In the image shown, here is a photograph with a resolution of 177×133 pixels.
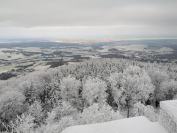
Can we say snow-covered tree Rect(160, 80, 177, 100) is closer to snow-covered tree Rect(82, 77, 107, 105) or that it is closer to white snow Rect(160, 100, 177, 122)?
snow-covered tree Rect(82, 77, 107, 105)

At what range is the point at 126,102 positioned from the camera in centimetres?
6100

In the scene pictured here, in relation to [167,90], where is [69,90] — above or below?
above

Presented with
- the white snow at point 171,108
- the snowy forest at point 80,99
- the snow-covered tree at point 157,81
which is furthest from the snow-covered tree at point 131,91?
the white snow at point 171,108

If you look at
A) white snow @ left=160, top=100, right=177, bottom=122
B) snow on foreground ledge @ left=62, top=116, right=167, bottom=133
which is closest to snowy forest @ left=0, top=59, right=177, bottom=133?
snow on foreground ledge @ left=62, top=116, right=167, bottom=133

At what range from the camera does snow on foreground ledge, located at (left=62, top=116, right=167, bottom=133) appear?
60.3ft

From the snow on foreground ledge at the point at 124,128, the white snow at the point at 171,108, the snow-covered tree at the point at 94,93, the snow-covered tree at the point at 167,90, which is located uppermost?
the white snow at the point at 171,108

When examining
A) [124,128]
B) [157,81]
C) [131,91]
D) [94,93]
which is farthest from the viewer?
[157,81]

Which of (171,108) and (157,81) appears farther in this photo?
(157,81)

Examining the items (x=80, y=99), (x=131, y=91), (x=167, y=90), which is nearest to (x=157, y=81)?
(x=167, y=90)

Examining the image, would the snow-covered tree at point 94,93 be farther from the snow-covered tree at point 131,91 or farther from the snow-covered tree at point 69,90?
the snow-covered tree at point 69,90

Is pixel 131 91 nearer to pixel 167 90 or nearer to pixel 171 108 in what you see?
pixel 167 90

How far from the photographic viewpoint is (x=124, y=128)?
18766 mm

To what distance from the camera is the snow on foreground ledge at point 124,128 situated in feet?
60.3

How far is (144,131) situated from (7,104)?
47.4 metres
